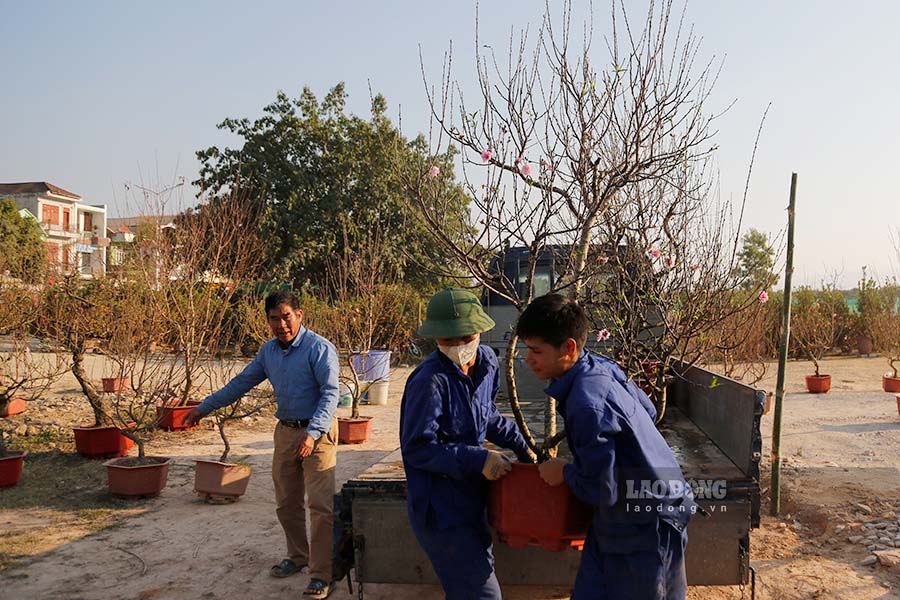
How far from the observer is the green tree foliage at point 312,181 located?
2119 cm

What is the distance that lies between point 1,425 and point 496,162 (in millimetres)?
7391

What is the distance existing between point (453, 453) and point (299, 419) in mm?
1969

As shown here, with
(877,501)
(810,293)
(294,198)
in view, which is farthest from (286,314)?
(810,293)

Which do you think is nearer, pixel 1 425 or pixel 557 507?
pixel 557 507

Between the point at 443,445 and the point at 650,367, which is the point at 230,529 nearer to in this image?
the point at 650,367

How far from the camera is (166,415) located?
909cm

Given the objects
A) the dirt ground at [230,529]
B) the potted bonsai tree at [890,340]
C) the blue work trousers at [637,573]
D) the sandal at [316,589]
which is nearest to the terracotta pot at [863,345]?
the potted bonsai tree at [890,340]

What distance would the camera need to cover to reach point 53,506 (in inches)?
236

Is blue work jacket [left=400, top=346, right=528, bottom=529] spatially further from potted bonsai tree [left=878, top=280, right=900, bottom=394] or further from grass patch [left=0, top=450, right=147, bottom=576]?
potted bonsai tree [left=878, top=280, right=900, bottom=394]

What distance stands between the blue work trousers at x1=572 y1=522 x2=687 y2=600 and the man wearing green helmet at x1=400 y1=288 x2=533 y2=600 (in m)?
0.39

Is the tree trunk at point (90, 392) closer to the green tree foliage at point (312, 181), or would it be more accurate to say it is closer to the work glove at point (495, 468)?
the work glove at point (495, 468)

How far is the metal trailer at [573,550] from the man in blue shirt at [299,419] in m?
0.41

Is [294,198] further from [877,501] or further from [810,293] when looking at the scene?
[877,501]

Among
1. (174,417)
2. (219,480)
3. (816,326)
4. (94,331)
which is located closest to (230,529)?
(219,480)
